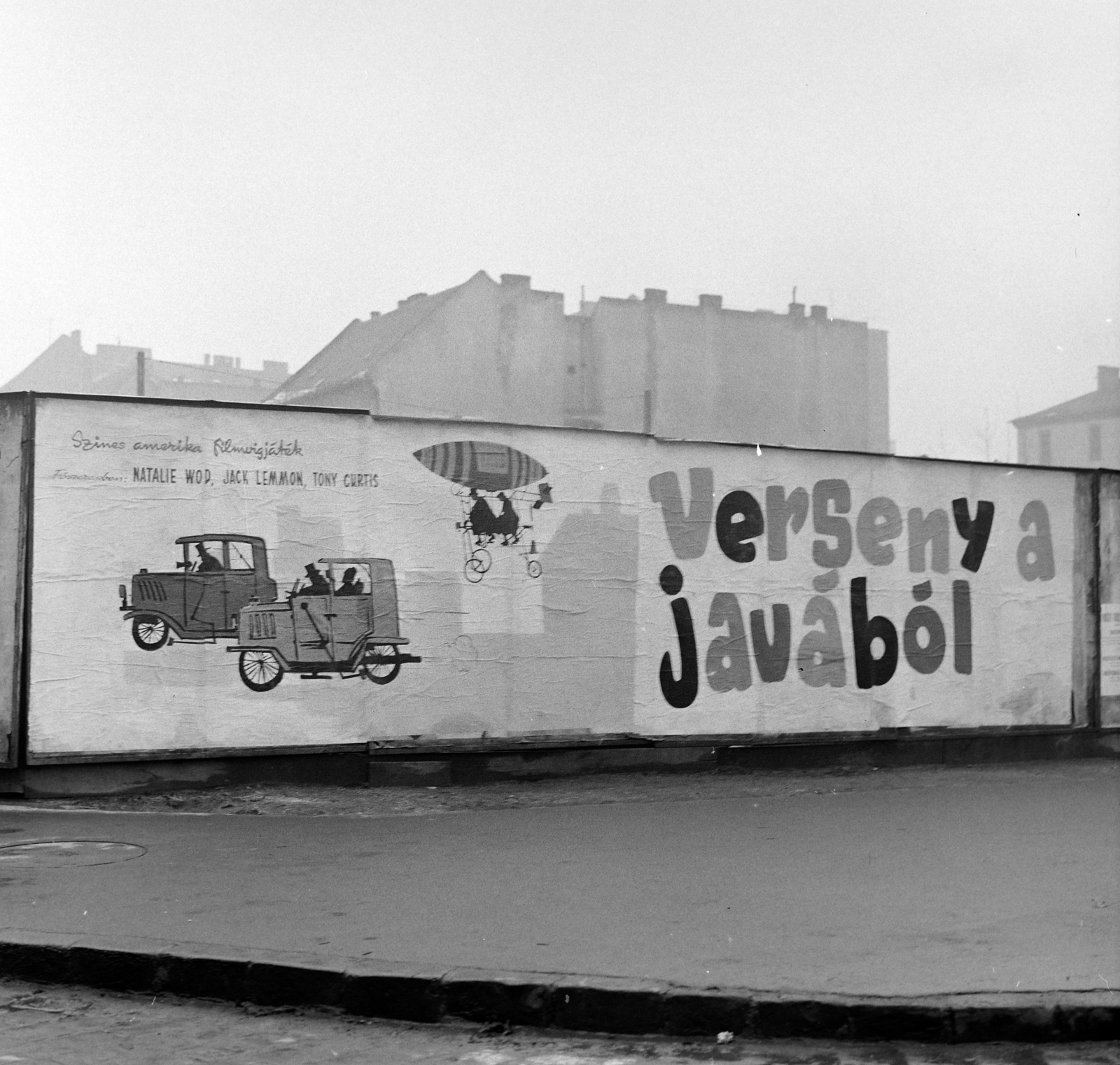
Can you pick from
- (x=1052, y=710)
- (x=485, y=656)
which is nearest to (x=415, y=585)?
(x=485, y=656)

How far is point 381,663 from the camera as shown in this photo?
11.5 meters

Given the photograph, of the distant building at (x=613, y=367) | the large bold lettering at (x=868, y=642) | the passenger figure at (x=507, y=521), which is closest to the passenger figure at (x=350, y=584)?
the passenger figure at (x=507, y=521)

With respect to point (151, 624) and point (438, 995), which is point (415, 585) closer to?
point (151, 624)

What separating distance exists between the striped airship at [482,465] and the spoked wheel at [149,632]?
2483 millimetres

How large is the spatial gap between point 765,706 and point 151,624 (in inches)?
214

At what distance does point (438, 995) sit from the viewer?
5.38m

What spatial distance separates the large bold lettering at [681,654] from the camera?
1228 cm

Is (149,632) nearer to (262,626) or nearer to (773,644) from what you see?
(262,626)

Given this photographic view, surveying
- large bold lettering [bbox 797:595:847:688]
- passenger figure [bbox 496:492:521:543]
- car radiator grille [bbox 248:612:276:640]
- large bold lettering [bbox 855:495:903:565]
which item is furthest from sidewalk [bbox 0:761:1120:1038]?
large bold lettering [bbox 855:495:903:565]

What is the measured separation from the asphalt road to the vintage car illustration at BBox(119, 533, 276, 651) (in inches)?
61.3

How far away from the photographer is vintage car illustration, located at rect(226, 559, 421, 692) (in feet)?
36.5

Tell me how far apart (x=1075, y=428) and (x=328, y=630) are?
5131cm

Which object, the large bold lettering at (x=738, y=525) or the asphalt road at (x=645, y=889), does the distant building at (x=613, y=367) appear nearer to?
the large bold lettering at (x=738, y=525)

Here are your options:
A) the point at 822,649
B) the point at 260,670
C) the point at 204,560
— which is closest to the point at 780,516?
the point at 822,649
